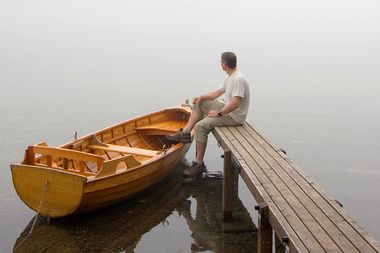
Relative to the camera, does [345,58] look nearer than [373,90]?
No

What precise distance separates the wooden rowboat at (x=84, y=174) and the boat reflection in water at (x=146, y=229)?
259 millimetres

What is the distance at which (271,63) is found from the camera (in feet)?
129

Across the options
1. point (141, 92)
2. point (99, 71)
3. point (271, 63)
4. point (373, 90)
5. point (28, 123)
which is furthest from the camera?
point (271, 63)

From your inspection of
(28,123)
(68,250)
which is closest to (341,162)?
(68,250)

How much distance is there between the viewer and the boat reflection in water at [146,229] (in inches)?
290

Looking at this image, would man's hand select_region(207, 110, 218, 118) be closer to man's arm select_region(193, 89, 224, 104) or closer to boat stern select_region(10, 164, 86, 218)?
man's arm select_region(193, 89, 224, 104)

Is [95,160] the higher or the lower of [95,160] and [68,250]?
the higher

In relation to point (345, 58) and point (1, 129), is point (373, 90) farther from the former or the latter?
point (345, 58)

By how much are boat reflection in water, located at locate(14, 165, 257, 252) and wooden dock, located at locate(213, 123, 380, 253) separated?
2.01 feet

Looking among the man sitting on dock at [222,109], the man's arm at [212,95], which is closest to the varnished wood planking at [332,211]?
the man sitting on dock at [222,109]

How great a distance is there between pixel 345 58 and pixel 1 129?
117ft

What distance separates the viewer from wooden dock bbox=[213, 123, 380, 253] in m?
4.80

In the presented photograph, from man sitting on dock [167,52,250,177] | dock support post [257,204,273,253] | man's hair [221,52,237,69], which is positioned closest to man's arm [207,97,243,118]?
man sitting on dock [167,52,250,177]

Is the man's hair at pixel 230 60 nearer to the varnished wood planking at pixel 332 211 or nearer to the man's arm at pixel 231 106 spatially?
the man's arm at pixel 231 106
